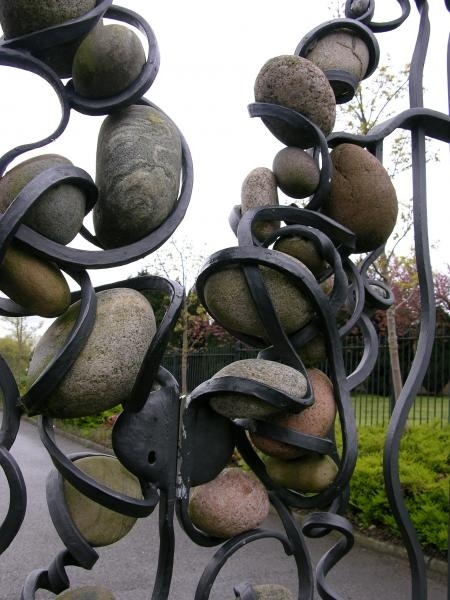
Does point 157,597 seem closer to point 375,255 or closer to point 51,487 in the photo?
point 51,487

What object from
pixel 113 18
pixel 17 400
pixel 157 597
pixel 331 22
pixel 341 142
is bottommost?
pixel 157 597

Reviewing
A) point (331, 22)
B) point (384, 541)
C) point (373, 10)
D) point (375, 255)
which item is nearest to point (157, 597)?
point (375, 255)

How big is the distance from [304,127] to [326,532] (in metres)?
0.90

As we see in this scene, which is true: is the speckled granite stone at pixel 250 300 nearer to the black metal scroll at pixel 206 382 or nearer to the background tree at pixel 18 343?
the black metal scroll at pixel 206 382

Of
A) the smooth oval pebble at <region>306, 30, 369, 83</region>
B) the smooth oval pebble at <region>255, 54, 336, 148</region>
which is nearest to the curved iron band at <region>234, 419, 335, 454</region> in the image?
the smooth oval pebble at <region>255, 54, 336, 148</region>

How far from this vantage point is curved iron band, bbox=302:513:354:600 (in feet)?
4.32

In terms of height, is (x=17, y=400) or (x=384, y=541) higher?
(x=17, y=400)

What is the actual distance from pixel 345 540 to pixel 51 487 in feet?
2.26

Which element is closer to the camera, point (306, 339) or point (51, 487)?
point (51, 487)

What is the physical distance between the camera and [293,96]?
135cm

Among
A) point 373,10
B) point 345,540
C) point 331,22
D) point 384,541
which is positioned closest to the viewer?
point 345,540

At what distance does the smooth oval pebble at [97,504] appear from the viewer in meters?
1.09

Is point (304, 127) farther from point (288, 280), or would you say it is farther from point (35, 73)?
point (35, 73)

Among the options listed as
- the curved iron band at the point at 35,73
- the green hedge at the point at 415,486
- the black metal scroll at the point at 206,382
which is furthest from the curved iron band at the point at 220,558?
the green hedge at the point at 415,486
